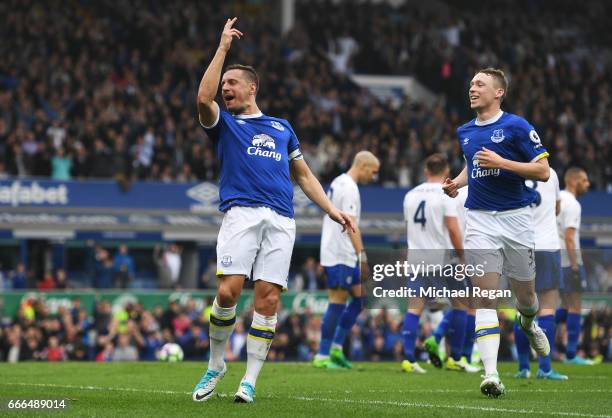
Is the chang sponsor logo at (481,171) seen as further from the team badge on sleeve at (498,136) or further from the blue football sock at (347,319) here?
the blue football sock at (347,319)

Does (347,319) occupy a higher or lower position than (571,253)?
lower

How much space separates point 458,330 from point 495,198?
13.3 feet

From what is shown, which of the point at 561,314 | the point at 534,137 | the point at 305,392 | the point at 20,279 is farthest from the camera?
the point at 20,279

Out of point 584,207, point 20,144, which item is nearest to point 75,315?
point 20,144

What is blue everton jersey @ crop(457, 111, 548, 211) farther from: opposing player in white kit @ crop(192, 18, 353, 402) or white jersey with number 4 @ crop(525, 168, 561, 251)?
white jersey with number 4 @ crop(525, 168, 561, 251)

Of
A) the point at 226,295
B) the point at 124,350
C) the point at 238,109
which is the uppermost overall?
the point at 238,109

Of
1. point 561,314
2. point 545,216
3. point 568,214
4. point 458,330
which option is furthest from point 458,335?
point 561,314

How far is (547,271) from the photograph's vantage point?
12453mm

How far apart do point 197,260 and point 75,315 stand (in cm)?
693

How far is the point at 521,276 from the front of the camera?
9.74m

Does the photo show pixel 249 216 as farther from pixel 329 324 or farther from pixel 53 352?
pixel 53 352

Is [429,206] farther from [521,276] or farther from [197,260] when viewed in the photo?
[197,260]

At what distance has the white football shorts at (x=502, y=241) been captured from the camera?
9.51 meters

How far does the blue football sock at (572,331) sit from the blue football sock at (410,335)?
2883 millimetres
